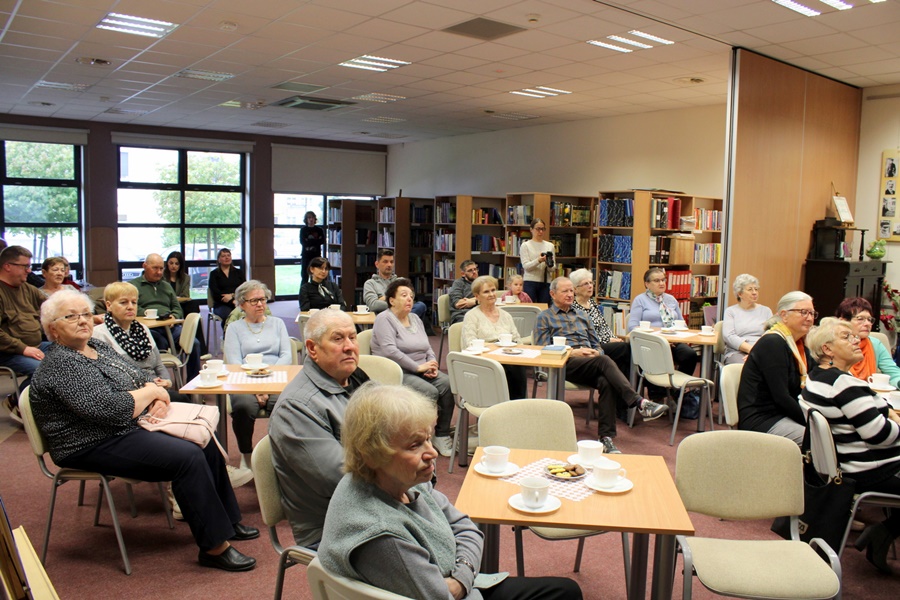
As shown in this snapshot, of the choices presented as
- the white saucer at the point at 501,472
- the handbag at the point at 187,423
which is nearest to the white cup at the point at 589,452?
the white saucer at the point at 501,472

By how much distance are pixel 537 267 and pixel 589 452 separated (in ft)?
23.1

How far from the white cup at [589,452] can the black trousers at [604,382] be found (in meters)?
2.56

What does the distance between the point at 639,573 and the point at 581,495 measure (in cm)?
42

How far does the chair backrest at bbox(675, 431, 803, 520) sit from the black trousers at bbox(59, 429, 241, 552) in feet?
7.22

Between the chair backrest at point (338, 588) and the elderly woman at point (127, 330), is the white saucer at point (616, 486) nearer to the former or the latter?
the chair backrest at point (338, 588)

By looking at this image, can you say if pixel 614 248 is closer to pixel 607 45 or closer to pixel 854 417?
pixel 607 45

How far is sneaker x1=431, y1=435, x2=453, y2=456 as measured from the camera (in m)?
5.18

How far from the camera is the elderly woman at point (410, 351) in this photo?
5129 millimetres

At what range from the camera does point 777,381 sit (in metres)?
3.82

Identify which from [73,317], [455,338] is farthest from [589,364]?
[73,317]

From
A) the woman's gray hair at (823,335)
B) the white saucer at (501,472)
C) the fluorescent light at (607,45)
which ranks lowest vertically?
the white saucer at (501,472)

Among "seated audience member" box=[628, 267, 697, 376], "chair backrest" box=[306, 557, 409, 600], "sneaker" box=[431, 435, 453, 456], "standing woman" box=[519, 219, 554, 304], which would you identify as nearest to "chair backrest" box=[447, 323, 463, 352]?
"sneaker" box=[431, 435, 453, 456]

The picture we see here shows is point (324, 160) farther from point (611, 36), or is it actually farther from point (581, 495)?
point (581, 495)

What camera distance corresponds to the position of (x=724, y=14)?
5688 millimetres
